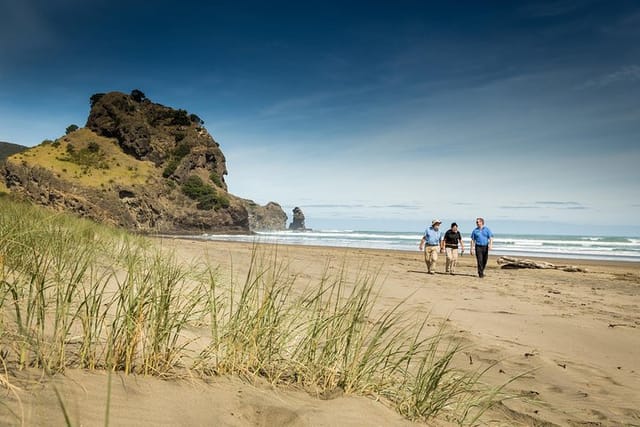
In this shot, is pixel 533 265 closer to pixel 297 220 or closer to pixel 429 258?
pixel 429 258

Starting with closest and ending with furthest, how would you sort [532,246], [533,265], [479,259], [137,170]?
[479,259] < [533,265] < [532,246] < [137,170]

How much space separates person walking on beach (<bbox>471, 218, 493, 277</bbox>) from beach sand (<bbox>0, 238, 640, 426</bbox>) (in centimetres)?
305

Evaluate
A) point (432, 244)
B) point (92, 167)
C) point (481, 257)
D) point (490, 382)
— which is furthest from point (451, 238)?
point (92, 167)

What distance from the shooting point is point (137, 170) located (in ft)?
191

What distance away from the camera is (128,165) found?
193 ft

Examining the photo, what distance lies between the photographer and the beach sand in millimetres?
1984

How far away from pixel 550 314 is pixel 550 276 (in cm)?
848

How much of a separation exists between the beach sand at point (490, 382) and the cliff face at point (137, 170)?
41.3 metres

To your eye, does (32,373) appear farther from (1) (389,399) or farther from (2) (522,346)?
(2) (522,346)

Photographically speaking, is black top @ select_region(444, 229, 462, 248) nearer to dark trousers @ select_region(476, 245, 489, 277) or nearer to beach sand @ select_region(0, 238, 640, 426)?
dark trousers @ select_region(476, 245, 489, 277)

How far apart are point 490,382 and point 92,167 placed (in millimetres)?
59530

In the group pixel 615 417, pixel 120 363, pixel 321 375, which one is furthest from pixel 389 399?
pixel 615 417

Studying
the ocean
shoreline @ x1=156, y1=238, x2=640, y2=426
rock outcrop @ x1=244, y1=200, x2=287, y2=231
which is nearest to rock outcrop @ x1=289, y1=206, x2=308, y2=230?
rock outcrop @ x1=244, y1=200, x2=287, y2=231

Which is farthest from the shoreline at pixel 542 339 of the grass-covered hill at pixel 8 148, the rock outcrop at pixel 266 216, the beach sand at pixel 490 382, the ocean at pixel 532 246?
the grass-covered hill at pixel 8 148
